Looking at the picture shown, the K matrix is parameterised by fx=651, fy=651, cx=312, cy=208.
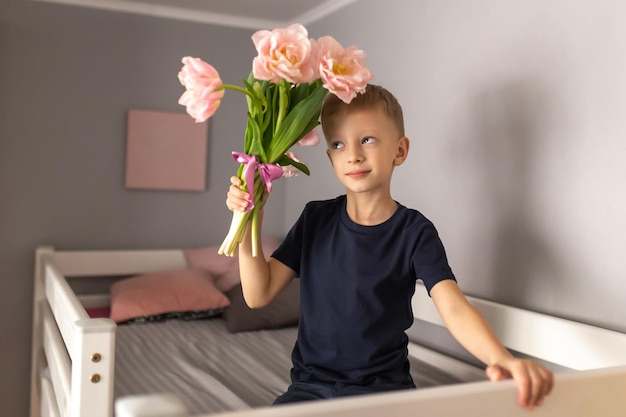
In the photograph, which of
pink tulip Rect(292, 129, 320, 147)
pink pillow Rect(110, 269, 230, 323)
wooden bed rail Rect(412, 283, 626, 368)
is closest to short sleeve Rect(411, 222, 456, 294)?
pink tulip Rect(292, 129, 320, 147)

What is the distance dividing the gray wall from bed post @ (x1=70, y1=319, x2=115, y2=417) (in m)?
1.72

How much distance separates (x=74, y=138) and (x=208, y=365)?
1.34 meters

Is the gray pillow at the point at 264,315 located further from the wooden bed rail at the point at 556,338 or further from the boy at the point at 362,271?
the boy at the point at 362,271

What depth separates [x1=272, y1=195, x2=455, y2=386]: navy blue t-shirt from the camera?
128 centimetres

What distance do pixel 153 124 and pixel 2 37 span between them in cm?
70

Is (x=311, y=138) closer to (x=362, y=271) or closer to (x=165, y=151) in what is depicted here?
(x=362, y=271)

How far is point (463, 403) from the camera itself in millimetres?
807

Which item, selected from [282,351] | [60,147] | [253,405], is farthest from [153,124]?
[253,405]

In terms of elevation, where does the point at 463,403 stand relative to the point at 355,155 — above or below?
below

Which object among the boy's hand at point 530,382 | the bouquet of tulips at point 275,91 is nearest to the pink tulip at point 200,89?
the bouquet of tulips at point 275,91

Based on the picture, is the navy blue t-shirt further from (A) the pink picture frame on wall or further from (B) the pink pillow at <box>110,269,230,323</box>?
(A) the pink picture frame on wall

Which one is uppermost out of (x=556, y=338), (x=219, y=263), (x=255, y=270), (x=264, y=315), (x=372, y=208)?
(x=372, y=208)

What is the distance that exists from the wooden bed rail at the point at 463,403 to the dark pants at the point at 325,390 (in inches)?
17.0

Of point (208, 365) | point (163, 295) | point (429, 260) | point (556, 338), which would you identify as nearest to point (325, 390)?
point (429, 260)
